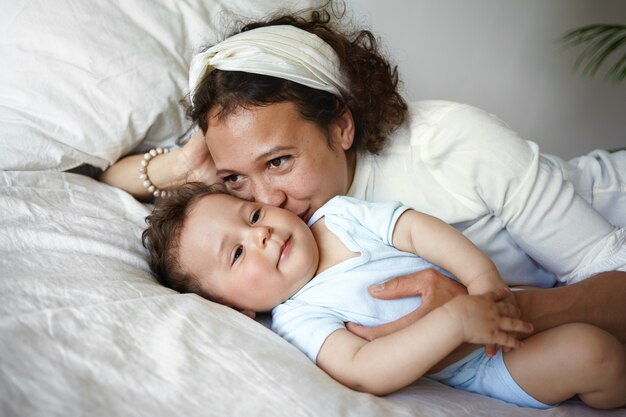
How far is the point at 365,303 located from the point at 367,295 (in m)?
0.02

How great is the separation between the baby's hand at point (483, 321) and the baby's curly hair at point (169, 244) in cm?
51

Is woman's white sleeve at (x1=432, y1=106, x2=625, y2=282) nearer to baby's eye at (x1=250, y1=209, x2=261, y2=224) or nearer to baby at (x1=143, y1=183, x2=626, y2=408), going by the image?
baby at (x1=143, y1=183, x2=626, y2=408)

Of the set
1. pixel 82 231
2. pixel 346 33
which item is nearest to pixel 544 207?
pixel 346 33

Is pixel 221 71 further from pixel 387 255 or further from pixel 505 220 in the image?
pixel 505 220

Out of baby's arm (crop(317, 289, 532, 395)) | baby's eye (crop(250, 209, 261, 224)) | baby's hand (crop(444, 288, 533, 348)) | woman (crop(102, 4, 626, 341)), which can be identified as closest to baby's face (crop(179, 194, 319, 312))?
baby's eye (crop(250, 209, 261, 224))

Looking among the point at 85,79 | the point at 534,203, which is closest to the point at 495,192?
the point at 534,203

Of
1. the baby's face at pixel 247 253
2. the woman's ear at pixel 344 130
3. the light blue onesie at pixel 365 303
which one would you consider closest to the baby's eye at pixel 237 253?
the baby's face at pixel 247 253

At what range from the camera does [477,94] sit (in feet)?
8.52

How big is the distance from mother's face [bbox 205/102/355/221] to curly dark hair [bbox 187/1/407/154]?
0.10ft

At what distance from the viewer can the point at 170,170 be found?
60.5 inches

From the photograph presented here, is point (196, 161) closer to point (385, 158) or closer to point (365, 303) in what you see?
point (385, 158)

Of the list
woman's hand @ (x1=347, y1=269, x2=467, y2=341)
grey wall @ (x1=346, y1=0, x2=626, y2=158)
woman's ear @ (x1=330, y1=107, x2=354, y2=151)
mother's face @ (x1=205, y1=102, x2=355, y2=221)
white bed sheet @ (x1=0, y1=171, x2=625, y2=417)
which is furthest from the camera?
grey wall @ (x1=346, y1=0, x2=626, y2=158)

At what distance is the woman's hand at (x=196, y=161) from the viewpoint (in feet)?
4.99

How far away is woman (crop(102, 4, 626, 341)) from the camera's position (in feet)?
4.04
